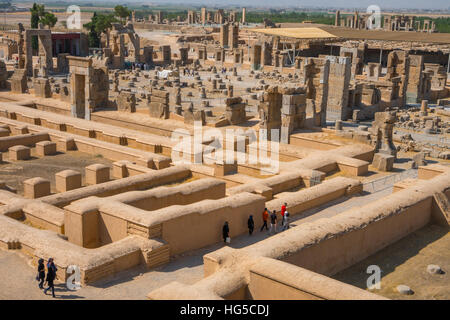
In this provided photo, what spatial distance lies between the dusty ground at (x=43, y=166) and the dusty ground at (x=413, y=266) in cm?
1036

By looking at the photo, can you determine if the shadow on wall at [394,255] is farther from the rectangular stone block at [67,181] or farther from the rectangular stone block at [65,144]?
the rectangular stone block at [65,144]

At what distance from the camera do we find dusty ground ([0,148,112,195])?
18500 mm

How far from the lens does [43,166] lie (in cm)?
2012

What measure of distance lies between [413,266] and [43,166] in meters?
13.7

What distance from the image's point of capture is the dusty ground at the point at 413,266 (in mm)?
10938

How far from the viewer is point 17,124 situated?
24.5 meters

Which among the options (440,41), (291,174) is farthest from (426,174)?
(440,41)

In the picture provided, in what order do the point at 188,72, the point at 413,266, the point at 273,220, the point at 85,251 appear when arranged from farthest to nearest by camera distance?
the point at 188,72
the point at 273,220
the point at 413,266
the point at 85,251

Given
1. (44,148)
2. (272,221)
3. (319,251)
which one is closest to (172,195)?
(272,221)

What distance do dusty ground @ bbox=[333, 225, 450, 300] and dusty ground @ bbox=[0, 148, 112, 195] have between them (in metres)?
10.4

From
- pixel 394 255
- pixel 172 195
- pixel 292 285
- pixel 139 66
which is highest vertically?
pixel 139 66

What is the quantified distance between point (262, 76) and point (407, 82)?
52.6ft

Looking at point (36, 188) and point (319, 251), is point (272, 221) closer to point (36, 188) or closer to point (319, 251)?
point (319, 251)

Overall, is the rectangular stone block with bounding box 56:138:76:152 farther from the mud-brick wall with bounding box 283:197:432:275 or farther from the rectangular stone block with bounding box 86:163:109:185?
the mud-brick wall with bounding box 283:197:432:275
